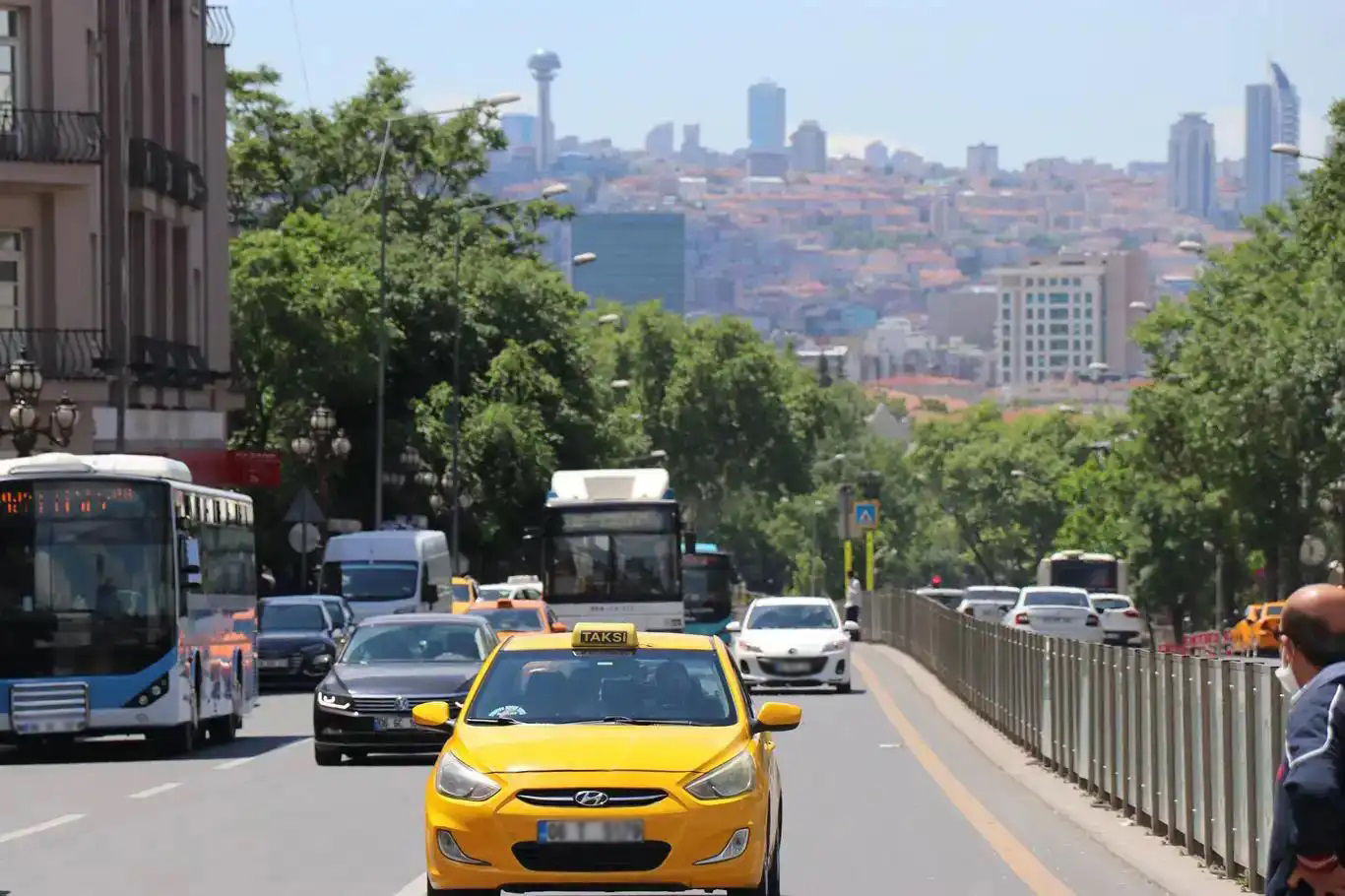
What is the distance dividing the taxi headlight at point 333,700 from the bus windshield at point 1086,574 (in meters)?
54.1

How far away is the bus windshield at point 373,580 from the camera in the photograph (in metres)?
50.9

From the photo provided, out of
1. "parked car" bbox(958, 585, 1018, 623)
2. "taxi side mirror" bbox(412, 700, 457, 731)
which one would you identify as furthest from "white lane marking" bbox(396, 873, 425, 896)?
"parked car" bbox(958, 585, 1018, 623)

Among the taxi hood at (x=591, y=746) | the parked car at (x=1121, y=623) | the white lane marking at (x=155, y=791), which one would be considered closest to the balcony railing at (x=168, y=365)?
the parked car at (x=1121, y=623)

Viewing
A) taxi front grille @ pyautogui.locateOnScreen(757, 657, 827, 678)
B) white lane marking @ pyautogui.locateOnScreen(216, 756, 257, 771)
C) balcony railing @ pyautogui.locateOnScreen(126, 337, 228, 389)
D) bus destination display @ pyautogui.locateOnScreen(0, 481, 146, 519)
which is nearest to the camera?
white lane marking @ pyautogui.locateOnScreen(216, 756, 257, 771)

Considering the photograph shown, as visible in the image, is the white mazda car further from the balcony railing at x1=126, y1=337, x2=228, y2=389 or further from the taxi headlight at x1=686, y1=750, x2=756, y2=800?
the taxi headlight at x1=686, y1=750, x2=756, y2=800

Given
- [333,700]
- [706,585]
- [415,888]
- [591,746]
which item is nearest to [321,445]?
[706,585]

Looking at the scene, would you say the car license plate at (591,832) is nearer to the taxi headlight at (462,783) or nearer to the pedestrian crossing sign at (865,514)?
the taxi headlight at (462,783)

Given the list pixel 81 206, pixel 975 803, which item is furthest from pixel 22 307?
pixel 975 803

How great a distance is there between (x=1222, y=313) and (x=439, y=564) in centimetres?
2985

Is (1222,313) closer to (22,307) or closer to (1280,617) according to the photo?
(22,307)

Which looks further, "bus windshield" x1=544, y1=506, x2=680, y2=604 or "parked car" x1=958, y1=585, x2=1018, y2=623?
"parked car" x1=958, y1=585, x2=1018, y2=623

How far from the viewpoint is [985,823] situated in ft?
61.9

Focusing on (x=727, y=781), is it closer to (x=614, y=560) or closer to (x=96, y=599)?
(x=96, y=599)

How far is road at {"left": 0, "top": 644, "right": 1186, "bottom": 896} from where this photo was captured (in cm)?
1504
